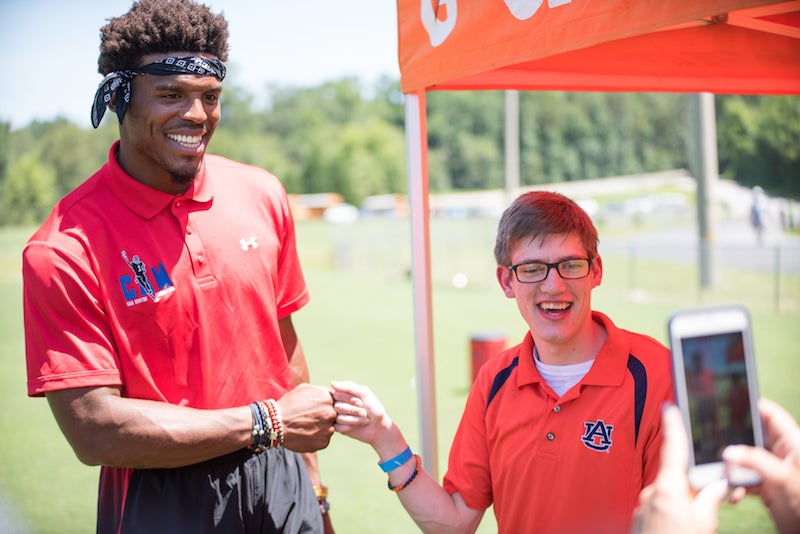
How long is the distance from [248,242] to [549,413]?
1.13 m

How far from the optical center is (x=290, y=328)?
115 inches

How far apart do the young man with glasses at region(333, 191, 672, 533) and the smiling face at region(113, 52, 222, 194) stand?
88 centimetres

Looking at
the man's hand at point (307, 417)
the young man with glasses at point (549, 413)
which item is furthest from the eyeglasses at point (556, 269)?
the man's hand at point (307, 417)

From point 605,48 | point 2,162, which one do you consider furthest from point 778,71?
point 2,162

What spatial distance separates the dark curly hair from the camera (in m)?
2.40

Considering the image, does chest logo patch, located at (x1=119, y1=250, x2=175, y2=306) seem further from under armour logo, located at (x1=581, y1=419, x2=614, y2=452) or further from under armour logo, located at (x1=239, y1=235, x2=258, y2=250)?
under armour logo, located at (x1=581, y1=419, x2=614, y2=452)

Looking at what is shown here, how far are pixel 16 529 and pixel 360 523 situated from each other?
105 inches

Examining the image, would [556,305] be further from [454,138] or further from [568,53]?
[454,138]

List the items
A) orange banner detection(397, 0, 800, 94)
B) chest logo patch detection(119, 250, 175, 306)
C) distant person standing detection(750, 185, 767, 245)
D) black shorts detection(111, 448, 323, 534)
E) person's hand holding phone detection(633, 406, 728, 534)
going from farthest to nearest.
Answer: distant person standing detection(750, 185, 767, 245) < black shorts detection(111, 448, 323, 534) < chest logo patch detection(119, 250, 175, 306) < orange banner detection(397, 0, 800, 94) < person's hand holding phone detection(633, 406, 728, 534)

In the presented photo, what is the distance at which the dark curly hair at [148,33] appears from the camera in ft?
7.88

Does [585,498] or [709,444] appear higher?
[709,444]

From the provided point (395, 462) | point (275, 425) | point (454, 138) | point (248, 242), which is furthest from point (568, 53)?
point (454, 138)

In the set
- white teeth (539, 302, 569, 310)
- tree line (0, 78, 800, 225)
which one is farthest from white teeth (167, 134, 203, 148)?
tree line (0, 78, 800, 225)

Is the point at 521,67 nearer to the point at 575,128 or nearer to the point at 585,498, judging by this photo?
the point at 585,498
